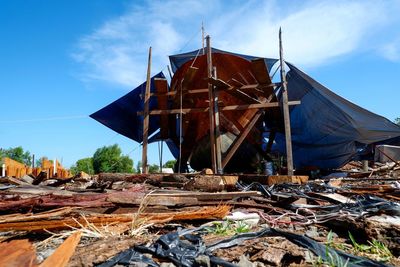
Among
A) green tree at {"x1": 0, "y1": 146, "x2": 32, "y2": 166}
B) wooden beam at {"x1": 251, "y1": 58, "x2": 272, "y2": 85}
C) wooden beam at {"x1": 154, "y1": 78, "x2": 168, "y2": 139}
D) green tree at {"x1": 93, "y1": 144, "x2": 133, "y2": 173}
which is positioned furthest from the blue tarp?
green tree at {"x1": 0, "y1": 146, "x2": 32, "y2": 166}

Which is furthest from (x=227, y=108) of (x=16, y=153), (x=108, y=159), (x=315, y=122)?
(x=16, y=153)

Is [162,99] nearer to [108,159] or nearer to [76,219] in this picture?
[76,219]

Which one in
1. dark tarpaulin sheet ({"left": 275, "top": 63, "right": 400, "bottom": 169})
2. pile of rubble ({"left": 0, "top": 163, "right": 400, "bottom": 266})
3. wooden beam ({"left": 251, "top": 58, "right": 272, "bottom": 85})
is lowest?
pile of rubble ({"left": 0, "top": 163, "right": 400, "bottom": 266})

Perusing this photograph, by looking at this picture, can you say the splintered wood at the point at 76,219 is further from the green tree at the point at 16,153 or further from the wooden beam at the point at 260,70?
the green tree at the point at 16,153

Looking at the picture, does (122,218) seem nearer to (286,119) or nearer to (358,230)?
(358,230)

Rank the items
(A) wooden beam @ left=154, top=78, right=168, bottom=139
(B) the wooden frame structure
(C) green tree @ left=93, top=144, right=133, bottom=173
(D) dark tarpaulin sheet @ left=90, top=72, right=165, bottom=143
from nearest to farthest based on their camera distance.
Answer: (B) the wooden frame structure, (A) wooden beam @ left=154, top=78, right=168, bottom=139, (D) dark tarpaulin sheet @ left=90, top=72, right=165, bottom=143, (C) green tree @ left=93, top=144, right=133, bottom=173

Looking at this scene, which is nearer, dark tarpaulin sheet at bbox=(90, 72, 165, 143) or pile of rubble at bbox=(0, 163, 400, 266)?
pile of rubble at bbox=(0, 163, 400, 266)

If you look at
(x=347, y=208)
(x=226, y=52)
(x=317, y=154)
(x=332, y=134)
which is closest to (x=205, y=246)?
(x=347, y=208)

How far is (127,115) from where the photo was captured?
12844 millimetres

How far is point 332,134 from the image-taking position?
11227mm

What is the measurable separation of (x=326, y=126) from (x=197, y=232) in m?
9.59

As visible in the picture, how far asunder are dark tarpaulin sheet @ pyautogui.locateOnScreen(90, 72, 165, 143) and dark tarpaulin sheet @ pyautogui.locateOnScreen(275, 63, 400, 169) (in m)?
5.47

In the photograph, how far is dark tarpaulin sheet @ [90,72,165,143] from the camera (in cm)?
1239

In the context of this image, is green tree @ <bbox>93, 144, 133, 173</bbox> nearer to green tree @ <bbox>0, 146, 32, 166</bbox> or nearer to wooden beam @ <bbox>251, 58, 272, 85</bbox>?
green tree @ <bbox>0, 146, 32, 166</bbox>
